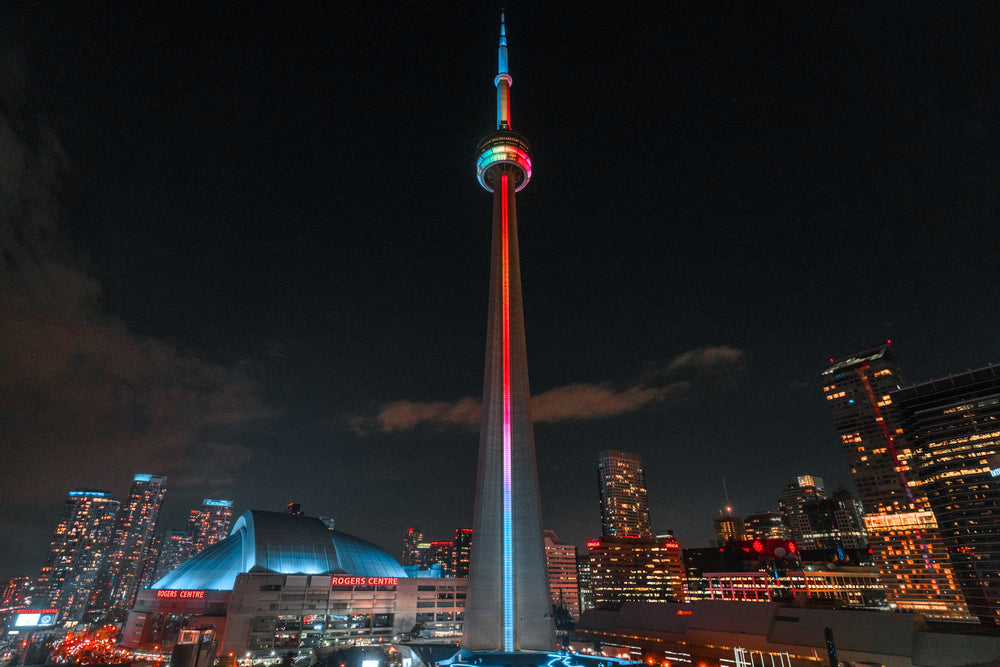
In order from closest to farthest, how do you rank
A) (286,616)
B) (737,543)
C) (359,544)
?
(286,616) < (359,544) < (737,543)

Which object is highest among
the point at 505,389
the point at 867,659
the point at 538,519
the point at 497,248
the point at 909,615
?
the point at 497,248

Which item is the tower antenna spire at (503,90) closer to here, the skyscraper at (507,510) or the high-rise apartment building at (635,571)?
the skyscraper at (507,510)

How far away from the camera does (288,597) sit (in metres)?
82.2

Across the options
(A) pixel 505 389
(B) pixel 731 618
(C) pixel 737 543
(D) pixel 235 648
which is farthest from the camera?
(C) pixel 737 543

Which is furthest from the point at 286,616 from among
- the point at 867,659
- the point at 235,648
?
the point at 867,659

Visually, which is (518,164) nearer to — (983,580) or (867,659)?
(867,659)

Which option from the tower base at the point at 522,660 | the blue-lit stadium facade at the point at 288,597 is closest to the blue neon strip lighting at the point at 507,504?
the tower base at the point at 522,660

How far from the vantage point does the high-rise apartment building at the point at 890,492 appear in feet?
469

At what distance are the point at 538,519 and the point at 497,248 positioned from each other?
3386cm

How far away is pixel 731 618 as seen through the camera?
6594 centimetres

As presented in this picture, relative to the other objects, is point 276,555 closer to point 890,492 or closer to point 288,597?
point 288,597

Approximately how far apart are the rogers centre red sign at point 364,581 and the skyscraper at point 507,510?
1786 inches

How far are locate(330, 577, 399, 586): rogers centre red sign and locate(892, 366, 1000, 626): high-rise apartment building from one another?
111 m

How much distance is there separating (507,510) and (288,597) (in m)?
50.1
